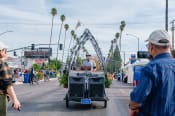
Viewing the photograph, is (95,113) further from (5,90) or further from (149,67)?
(149,67)

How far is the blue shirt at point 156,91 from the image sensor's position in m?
4.31

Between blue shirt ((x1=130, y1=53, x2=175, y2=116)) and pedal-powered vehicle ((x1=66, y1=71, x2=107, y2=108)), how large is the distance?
1286 centimetres

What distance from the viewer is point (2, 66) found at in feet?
21.3

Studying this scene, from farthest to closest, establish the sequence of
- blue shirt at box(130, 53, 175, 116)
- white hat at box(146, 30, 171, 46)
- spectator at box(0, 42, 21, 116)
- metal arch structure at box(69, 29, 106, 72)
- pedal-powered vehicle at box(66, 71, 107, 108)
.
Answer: metal arch structure at box(69, 29, 106, 72) → pedal-powered vehicle at box(66, 71, 107, 108) → spectator at box(0, 42, 21, 116) → white hat at box(146, 30, 171, 46) → blue shirt at box(130, 53, 175, 116)

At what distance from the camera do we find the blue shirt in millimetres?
4309

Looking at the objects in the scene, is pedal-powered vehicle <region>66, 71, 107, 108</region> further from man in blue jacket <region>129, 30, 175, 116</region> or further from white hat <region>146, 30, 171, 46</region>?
man in blue jacket <region>129, 30, 175, 116</region>

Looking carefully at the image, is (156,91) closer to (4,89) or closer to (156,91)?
(156,91)

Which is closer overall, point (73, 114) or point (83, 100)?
point (73, 114)

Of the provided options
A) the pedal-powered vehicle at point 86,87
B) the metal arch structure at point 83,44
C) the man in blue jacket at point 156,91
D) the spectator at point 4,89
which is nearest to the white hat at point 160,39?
the man in blue jacket at point 156,91

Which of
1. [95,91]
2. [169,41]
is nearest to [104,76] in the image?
[95,91]

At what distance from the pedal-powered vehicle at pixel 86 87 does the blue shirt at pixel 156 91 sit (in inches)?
506

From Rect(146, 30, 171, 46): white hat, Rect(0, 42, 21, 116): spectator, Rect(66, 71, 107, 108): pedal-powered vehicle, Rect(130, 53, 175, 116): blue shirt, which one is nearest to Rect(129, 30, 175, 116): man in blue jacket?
Rect(130, 53, 175, 116): blue shirt

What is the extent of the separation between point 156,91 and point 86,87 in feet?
42.7

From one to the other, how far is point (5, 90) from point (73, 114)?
9.11m
